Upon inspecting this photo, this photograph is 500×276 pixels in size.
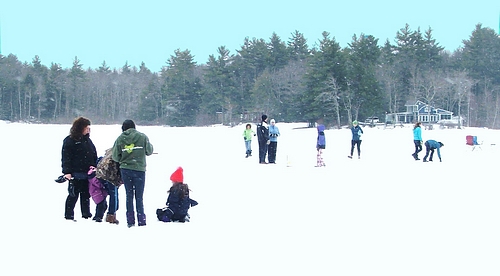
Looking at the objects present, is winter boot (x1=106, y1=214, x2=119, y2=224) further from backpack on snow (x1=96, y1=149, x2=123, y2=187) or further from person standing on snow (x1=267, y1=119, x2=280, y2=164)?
person standing on snow (x1=267, y1=119, x2=280, y2=164)

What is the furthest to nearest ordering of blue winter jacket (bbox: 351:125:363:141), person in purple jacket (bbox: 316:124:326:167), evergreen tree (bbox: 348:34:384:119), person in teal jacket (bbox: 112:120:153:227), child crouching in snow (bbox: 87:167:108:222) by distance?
evergreen tree (bbox: 348:34:384:119)
blue winter jacket (bbox: 351:125:363:141)
person in purple jacket (bbox: 316:124:326:167)
child crouching in snow (bbox: 87:167:108:222)
person in teal jacket (bbox: 112:120:153:227)

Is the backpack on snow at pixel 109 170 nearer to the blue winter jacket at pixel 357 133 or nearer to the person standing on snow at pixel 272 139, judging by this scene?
the person standing on snow at pixel 272 139

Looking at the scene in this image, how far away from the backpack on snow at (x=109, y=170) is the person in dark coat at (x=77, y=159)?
22cm

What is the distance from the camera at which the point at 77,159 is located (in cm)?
735

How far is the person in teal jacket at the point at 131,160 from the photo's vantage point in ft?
23.5

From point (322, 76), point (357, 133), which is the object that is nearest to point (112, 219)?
point (357, 133)

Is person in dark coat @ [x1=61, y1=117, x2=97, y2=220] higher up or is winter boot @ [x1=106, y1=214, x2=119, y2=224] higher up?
person in dark coat @ [x1=61, y1=117, x2=97, y2=220]

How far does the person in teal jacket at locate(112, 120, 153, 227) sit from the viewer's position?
7148 millimetres

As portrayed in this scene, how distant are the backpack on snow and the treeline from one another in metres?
49.2

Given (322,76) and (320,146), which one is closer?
(320,146)

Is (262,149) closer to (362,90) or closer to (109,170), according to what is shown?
(109,170)

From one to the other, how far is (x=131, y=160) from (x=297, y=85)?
204 ft

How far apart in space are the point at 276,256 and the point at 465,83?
6687 centimetres

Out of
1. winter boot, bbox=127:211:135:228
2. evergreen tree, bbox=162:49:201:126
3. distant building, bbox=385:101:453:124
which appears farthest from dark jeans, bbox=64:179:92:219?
evergreen tree, bbox=162:49:201:126
